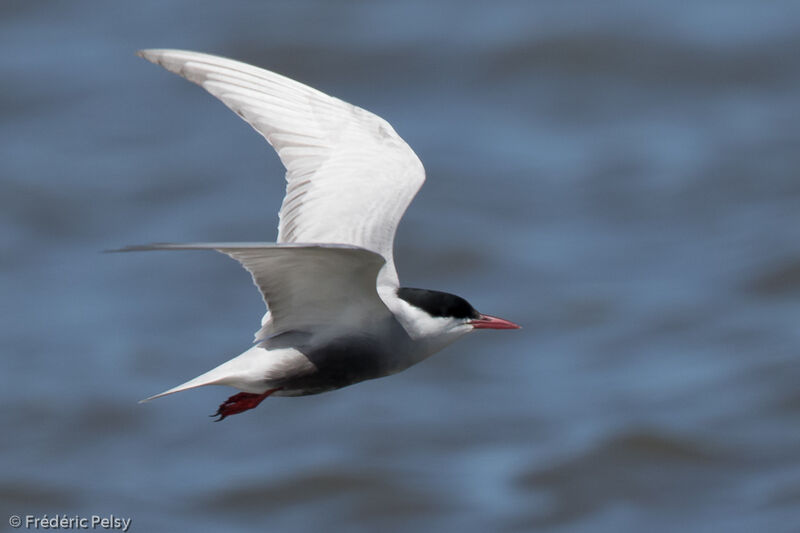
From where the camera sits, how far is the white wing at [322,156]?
5961mm

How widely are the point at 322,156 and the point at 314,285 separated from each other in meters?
1.03

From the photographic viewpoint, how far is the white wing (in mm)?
5961

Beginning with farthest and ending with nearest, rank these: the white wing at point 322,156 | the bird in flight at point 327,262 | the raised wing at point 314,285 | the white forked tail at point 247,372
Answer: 1. the white wing at point 322,156
2. the white forked tail at point 247,372
3. the bird in flight at point 327,262
4. the raised wing at point 314,285

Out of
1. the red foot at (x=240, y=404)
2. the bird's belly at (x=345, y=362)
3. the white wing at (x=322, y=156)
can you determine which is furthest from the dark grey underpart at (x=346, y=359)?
the white wing at (x=322, y=156)

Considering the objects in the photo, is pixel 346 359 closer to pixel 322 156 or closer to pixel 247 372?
pixel 247 372

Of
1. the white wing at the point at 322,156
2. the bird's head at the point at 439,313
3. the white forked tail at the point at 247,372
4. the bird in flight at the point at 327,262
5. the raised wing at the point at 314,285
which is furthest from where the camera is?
the white wing at the point at 322,156

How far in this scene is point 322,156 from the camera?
631cm

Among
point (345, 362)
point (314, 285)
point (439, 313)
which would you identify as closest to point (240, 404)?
point (345, 362)

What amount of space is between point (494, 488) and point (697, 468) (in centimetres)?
155

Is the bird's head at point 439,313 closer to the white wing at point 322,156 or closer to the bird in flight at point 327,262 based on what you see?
the bird in flight at point 327,262

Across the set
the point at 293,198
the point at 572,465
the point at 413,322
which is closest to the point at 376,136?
the point at 293,198

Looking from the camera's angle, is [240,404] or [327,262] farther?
[240,404]

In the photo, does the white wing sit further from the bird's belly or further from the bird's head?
the bird's belly

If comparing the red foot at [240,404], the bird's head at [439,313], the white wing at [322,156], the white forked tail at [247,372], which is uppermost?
the white wing at [322,156]
